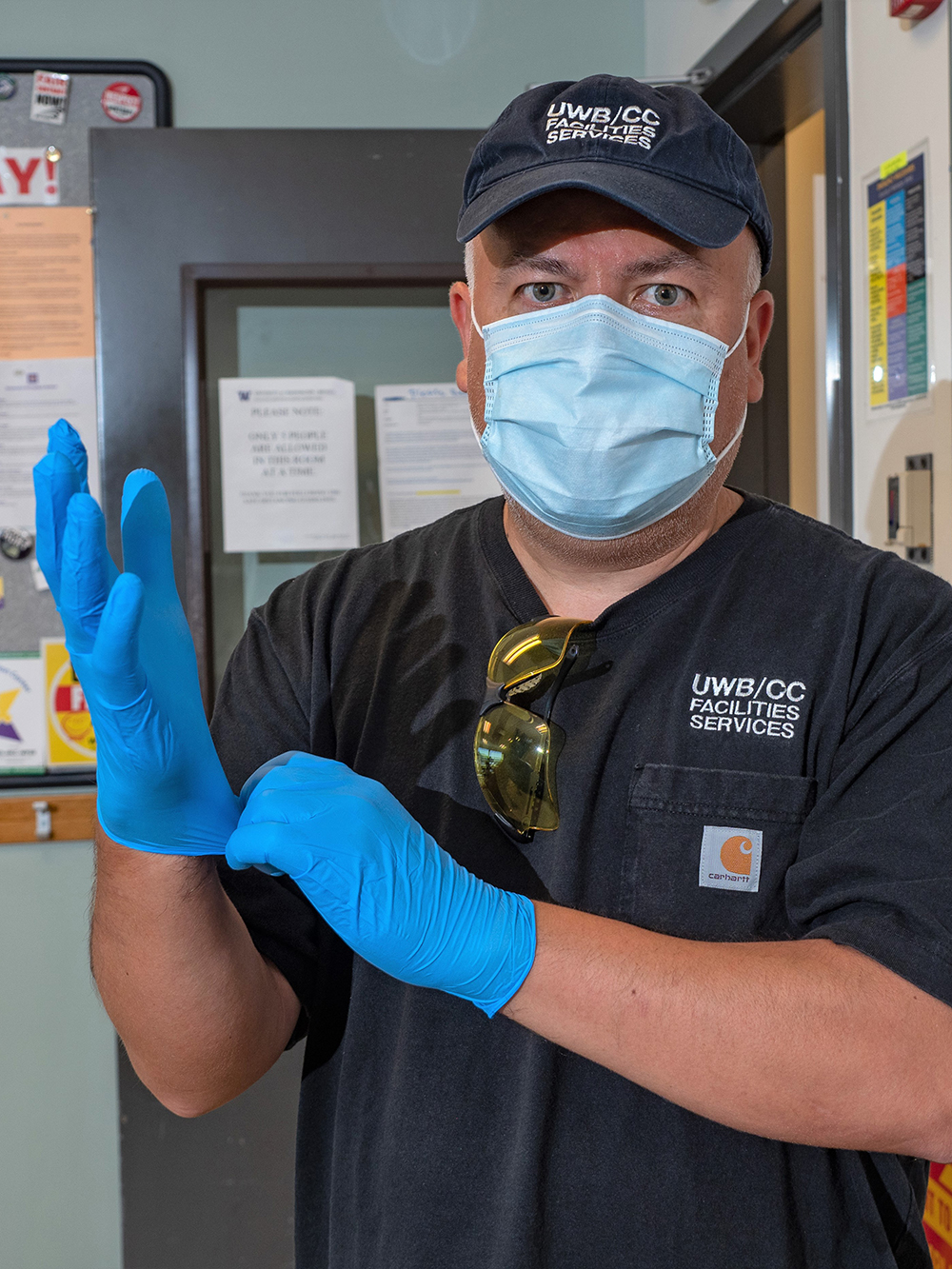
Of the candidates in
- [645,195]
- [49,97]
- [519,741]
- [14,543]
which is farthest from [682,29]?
[519,741]

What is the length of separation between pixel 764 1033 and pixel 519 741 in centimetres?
30

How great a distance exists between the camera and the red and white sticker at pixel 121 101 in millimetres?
2168

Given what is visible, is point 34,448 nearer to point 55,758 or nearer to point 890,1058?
point 55,758

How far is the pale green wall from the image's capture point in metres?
2.18

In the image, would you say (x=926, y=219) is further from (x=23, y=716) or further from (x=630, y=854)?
(x=23, y=716)

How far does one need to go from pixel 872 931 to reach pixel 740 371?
540 mm

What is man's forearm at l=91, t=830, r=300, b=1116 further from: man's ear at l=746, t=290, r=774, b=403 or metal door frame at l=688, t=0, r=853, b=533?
metal door frame at l=688, t=0, r=853, b=533

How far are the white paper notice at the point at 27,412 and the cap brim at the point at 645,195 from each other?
1519 millimetres

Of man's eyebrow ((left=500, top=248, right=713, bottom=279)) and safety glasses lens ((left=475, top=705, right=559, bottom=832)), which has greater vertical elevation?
man's eyebrow ((left=500, top=248, right=713, bottom=279))

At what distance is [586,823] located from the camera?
0.91m

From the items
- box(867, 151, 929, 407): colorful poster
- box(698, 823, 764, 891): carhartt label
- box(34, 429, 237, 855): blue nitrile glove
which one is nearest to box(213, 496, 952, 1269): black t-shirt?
box(698, 823, 764, 891): carhartt label

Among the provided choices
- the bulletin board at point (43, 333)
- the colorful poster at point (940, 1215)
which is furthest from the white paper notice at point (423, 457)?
the colorful poster at point (940, 1215)

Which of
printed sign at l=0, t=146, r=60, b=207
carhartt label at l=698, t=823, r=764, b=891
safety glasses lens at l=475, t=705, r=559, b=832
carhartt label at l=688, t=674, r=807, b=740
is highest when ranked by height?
printed sign at l=0, t=146, r=60, b=207

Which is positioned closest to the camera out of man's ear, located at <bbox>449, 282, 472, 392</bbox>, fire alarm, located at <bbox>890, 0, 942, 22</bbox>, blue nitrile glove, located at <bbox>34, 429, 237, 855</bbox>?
blue nitrile glove, located at <bbox>34, 429, 237, 855</bbox>
